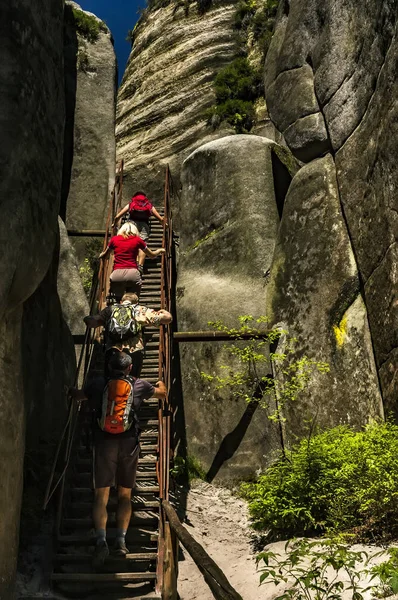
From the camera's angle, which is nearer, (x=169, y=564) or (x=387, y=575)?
(x=387, y=575)

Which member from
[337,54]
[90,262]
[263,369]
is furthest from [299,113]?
[90,262]

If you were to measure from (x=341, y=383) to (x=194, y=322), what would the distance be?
10.4ft

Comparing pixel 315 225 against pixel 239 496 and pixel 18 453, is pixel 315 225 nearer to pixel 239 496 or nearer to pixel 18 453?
pixel 239 496

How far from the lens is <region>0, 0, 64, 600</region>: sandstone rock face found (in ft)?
18.7

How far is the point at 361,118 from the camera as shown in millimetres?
10633

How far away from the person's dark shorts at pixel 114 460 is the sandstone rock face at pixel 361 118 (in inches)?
162

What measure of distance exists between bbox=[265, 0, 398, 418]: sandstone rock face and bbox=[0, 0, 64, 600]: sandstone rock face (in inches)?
181

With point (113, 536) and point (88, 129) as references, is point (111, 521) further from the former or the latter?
point (88, 129)

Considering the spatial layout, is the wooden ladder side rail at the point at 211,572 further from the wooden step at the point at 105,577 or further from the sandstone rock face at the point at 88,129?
the sandstone rock face at the point at 88,129

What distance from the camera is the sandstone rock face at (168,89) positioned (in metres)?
19.3

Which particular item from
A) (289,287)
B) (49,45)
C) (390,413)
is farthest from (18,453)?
(289,287)

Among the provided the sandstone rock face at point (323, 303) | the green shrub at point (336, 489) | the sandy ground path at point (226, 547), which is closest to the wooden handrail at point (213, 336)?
the sandstone rock face at point (323, 303)

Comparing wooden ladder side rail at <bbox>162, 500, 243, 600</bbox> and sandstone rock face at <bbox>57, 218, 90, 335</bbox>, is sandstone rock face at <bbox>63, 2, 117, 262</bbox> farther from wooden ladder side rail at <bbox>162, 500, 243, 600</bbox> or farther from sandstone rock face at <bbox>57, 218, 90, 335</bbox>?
wooden ladder side rail at <bbox>162, 500, 243, 600</bbox>

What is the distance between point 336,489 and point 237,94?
1466 centimetres
